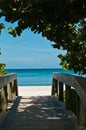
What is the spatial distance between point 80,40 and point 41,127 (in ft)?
17.6

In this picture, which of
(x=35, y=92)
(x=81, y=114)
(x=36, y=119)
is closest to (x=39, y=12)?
(x=81, y=114)

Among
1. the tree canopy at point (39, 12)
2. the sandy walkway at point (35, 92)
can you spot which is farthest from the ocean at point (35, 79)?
the tree canopy at point (39, 12)

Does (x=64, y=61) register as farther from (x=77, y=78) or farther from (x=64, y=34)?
(x=77, y=78)

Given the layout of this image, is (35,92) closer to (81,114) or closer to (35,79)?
(81,114)

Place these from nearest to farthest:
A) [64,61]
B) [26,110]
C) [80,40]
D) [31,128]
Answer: [31,128], [26,110], [80,40], [64,61]

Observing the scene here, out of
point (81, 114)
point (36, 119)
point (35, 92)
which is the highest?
point (81, 114)

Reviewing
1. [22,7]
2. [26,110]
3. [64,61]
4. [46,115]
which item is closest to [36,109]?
[26,110]

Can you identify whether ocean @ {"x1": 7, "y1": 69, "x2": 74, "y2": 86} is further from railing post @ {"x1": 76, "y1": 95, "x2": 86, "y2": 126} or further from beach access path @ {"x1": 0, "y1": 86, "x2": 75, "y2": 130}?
railing post @ {"x1": 76, "y1": 95, "x2": 86, "y2": 126}

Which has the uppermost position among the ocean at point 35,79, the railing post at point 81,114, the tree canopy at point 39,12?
the tree canopy at point 39,12

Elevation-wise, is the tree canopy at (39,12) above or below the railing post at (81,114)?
above

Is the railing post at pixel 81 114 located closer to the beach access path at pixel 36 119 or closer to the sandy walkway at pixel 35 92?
the beach access path at pixel 36 119

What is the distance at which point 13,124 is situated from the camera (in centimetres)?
829

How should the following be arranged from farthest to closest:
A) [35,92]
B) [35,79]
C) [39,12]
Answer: [35,79]
[35,92]
[39,12]

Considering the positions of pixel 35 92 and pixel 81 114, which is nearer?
pixel 81 114
